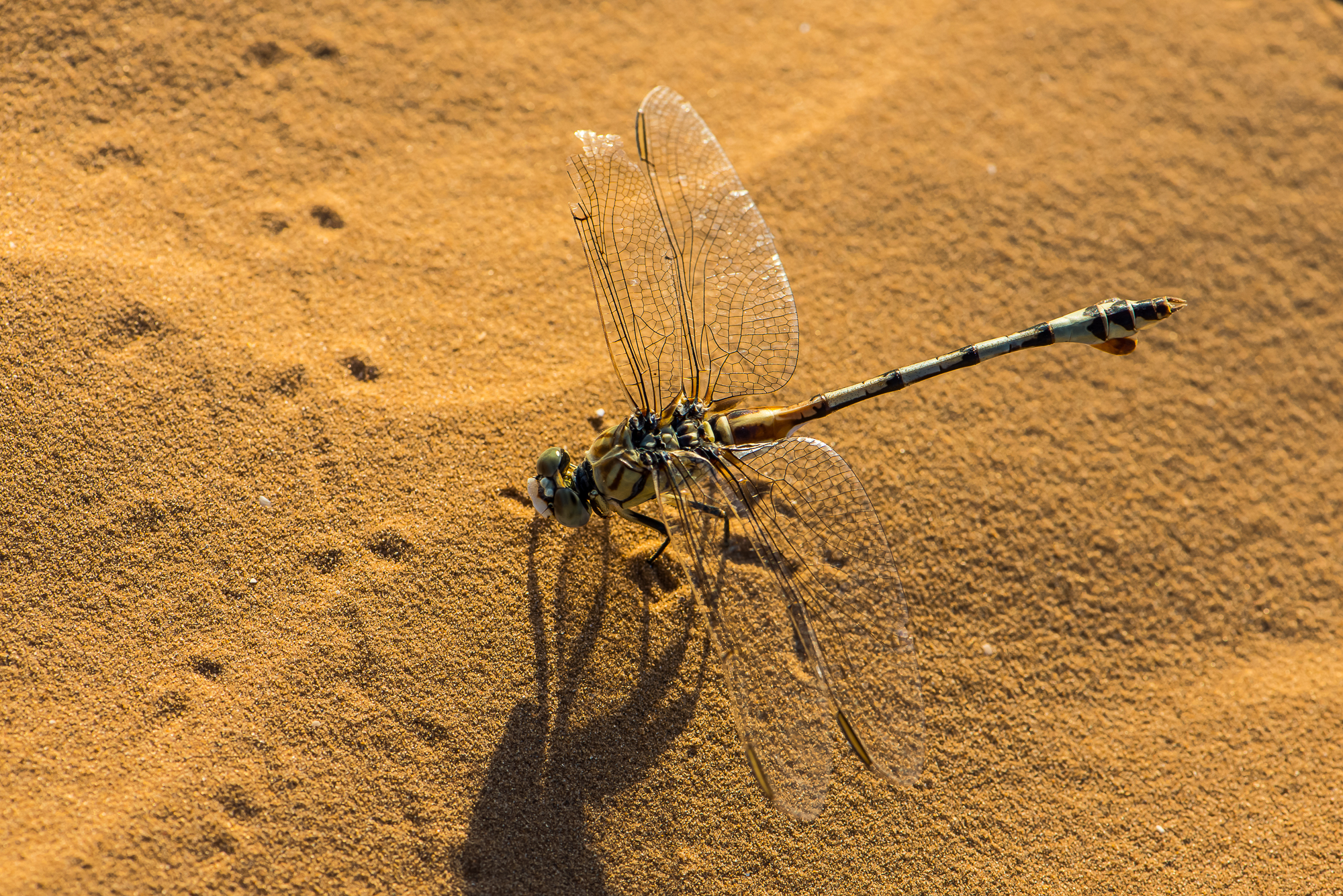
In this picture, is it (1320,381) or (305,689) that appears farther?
(1320,381)

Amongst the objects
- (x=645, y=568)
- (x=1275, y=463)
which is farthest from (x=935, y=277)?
(x=645, y=568)

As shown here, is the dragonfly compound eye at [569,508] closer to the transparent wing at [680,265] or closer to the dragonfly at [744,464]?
the dragonfly at [744,464]

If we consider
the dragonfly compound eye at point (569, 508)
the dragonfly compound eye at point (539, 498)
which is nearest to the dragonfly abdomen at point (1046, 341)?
the dragonfly compound eye at point (569, 508)

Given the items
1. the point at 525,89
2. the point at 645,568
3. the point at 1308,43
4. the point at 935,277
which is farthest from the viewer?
the point at 1308,43

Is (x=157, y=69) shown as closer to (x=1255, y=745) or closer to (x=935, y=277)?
(x=935, y=277)

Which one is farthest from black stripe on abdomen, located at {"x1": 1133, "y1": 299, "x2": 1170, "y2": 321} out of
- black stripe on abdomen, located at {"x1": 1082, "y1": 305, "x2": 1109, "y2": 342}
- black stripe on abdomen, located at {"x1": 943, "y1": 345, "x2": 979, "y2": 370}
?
black stripe on abdomen, located at {"x1": 943, "y1": 345, "x2": 979, "y2": 370}

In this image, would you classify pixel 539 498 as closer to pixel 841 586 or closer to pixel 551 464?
pixel 551 464

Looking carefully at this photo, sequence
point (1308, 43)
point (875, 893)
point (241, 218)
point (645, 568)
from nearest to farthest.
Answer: point (875, 893), point (645, 568), point (241, 218), point (1308, 43)
